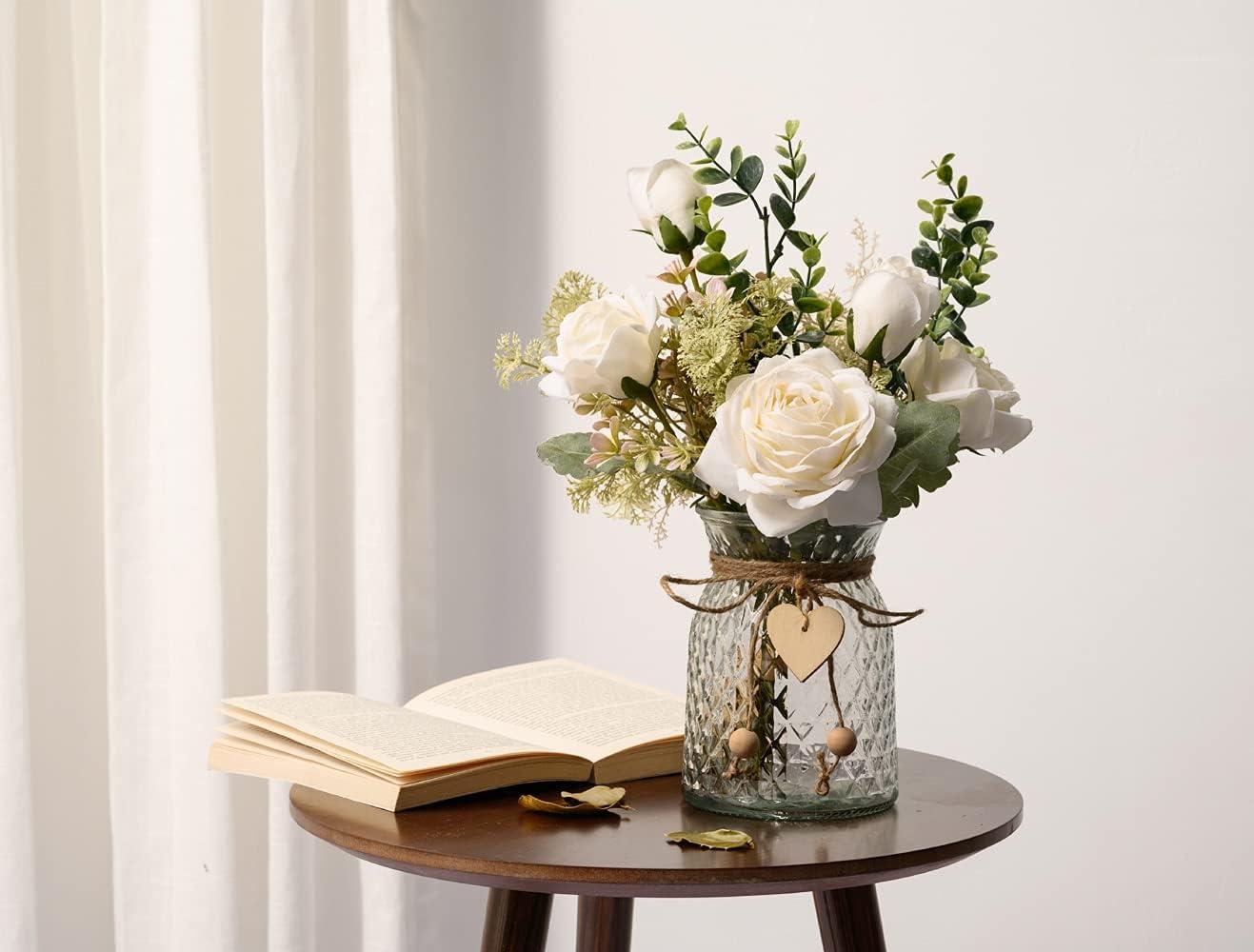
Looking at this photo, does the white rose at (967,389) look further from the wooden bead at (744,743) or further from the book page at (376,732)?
the book page at (376,732)

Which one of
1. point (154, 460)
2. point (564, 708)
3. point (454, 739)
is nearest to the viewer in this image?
point (454, 739)

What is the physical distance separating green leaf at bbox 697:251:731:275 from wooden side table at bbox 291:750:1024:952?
0.38m

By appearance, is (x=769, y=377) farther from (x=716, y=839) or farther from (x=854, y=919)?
(x=854, y=919)

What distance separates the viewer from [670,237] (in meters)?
0.94

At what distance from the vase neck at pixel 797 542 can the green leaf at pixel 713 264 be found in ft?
0.56

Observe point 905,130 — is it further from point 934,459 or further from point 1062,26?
point 934,459

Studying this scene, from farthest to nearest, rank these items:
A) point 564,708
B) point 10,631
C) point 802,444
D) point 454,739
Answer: point 10,631, point 564,708, point 454,739, point 802,444

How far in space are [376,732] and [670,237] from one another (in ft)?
1.42

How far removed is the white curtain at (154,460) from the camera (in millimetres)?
1532

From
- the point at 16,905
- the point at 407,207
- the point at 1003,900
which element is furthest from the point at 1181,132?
the point at 16,905

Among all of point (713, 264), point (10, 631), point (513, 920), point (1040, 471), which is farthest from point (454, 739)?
point (1040, 471)

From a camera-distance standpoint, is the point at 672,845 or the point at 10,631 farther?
the point at 10,631

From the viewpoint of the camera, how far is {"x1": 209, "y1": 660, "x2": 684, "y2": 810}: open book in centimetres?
97

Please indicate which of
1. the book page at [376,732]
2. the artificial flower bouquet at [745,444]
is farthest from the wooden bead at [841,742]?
the book page at [376,732]
